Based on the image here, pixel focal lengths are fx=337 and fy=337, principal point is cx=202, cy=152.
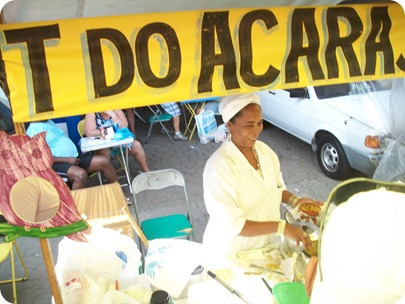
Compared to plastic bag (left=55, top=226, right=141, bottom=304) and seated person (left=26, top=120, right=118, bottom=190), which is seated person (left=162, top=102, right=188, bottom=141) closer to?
seated person (left=26, top=120, right=118, bottom=190)

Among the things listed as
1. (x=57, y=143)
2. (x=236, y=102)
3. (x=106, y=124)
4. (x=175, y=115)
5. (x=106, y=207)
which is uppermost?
(x=236, y=102)

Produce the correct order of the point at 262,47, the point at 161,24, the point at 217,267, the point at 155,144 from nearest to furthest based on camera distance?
the point at 161,24, the point at 262,47, the point at 217,267, the point at 155,144

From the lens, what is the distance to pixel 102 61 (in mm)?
1450

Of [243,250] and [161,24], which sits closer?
[161,24]

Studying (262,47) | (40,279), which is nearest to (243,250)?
(262,47)

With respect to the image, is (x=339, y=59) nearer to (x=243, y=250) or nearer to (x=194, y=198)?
(x=243, y=250)

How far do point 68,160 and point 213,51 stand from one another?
3477mm

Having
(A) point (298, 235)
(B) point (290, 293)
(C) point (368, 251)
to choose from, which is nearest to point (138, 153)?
(A) point (298, 235)

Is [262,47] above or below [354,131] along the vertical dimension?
above

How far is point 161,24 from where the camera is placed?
149 centimetres

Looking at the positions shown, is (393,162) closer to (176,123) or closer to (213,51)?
(213,51)

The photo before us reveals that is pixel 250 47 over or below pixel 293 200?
over

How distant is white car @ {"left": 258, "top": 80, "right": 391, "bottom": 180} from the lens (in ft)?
13.9

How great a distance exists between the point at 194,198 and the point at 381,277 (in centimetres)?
387
